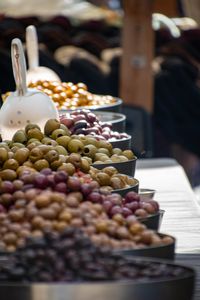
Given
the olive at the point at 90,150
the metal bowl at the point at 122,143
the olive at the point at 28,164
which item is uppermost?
the olive at the point at 28,164

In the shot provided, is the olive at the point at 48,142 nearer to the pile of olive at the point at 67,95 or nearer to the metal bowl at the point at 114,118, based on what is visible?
the metal bowl at the point at 114,118

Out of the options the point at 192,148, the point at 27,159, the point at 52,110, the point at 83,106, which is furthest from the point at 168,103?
the point at 27,159

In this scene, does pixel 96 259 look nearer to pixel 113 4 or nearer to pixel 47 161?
pixel 47 161

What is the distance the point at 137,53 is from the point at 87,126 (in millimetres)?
3476

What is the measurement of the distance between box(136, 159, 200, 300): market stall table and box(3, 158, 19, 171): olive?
461 millimetres

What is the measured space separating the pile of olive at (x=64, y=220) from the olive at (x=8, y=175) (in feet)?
0.90

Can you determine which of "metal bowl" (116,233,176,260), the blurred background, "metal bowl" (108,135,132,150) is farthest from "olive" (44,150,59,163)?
the blurred background

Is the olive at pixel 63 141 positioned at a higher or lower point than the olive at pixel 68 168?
lower

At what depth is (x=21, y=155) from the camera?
286 cm

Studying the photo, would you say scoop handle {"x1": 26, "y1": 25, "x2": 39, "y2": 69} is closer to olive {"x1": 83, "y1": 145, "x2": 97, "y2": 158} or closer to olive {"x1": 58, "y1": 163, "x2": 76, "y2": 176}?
olive {"x1": 83, "y1": 145, "x2": 97, "y2": 158}

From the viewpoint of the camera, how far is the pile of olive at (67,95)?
4.59 metres

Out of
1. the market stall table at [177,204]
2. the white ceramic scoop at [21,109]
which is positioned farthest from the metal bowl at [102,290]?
the white ceramic scoop at [21,109]

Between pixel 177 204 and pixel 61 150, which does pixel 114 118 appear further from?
pixel 61 150

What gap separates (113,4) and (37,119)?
6.64m
